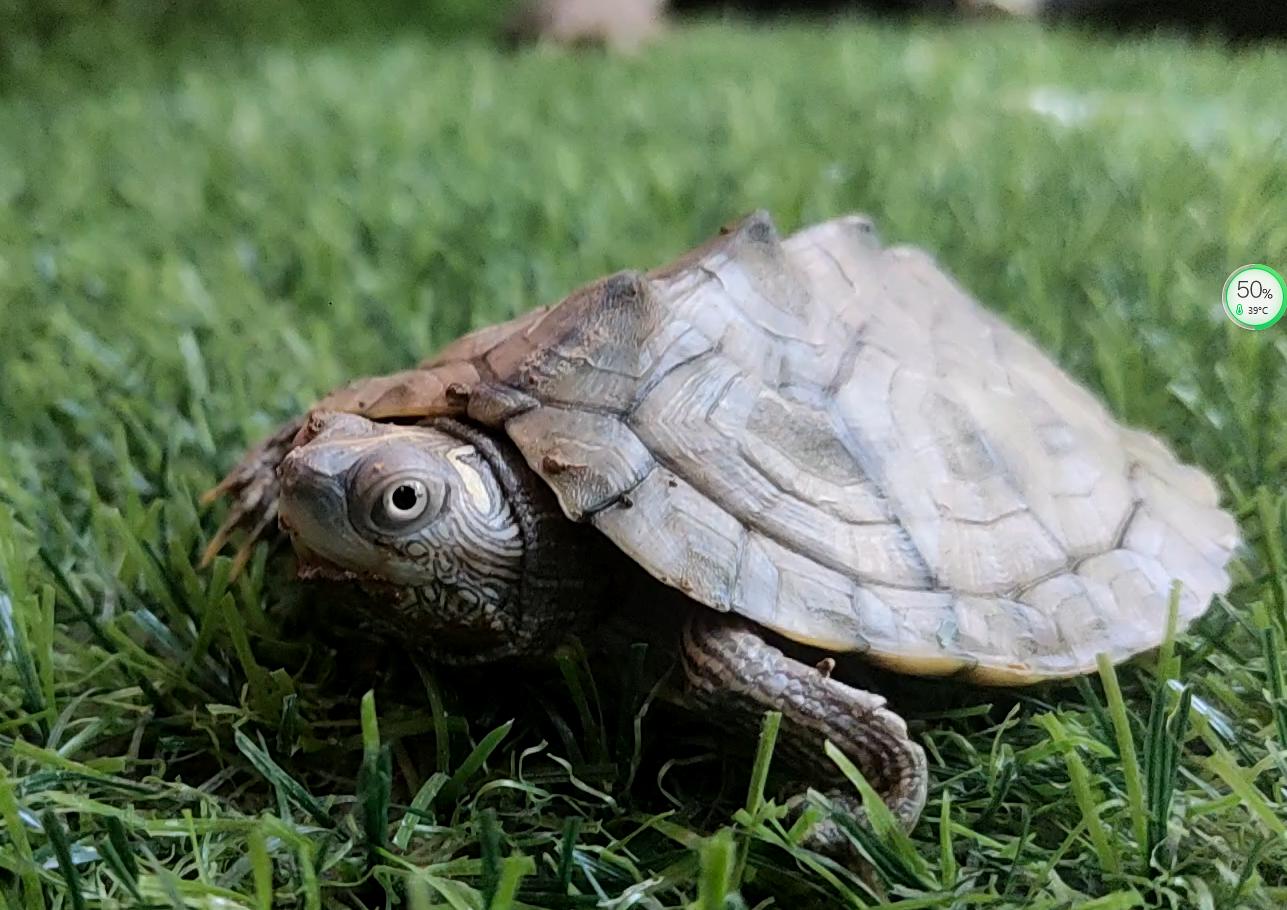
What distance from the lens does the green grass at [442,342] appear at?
0.89 m

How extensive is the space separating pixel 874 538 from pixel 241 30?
4586 mm

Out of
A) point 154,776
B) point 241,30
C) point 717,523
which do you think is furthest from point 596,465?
point 241,30

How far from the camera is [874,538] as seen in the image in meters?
1.05

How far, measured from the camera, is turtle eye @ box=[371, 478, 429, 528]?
3.14 ft

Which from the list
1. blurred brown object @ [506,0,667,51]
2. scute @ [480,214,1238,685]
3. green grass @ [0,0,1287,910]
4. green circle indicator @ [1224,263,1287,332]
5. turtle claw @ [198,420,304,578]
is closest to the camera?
green grass @ [0,0,1287,910]

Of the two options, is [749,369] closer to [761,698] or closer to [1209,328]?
[761,698]

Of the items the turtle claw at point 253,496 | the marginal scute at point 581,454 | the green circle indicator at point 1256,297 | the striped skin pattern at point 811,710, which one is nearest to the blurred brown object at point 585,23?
the green circle indicator at point 1256,297

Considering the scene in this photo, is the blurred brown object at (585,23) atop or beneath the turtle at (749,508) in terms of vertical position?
atop

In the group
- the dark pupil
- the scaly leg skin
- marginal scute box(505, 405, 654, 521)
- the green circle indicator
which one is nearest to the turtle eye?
the dark pupil

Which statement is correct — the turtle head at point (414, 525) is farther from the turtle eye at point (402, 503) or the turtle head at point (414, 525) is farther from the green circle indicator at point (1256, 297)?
the green circle indicator at point (1256, 297)

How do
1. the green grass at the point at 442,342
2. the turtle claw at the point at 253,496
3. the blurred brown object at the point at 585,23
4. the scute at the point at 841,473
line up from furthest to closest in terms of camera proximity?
the blurred brown object at the point at 585,23 → the turtle claw at the point at 253,496 → the scute at the point at 841,473 → the green grass at the point at 442,342

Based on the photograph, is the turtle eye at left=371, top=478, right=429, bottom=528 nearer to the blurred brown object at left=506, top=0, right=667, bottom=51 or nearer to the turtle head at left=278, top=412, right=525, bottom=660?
the turtle head at left=278, top=412, right=525, bottom=660

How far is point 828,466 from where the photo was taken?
109 centimetres

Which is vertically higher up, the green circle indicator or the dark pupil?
the green circle indicator
